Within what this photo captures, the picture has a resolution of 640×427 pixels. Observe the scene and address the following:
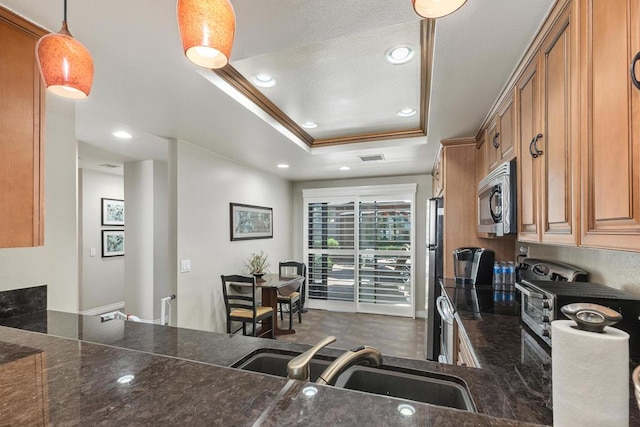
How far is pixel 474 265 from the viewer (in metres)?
2.64

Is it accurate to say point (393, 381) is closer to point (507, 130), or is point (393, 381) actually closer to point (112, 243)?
point (507, 130)

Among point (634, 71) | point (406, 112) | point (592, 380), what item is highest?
point (406, 112)

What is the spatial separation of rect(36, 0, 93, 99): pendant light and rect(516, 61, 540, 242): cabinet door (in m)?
1.85

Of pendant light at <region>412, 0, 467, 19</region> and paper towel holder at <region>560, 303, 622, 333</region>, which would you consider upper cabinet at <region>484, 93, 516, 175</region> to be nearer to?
pendant light at <region>412, 0, 467, 19</region>

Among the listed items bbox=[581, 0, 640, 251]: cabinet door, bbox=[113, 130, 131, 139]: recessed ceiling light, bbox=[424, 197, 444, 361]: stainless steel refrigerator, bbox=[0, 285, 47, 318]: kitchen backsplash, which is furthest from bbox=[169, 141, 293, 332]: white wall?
bbox=[581, 0, 640, 251]: cabinet door

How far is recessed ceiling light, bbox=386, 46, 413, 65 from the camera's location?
1743 millimetres

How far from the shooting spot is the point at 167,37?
1.38 m

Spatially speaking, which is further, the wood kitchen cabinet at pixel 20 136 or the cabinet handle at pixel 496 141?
the cabinet handle at pixel 496 141

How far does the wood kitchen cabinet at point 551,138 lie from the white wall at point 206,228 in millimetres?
→ 2906

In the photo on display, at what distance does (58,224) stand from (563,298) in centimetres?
268

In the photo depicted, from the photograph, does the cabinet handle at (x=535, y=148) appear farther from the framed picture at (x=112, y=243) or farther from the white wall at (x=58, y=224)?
the framed picture at (x=112, y=243)

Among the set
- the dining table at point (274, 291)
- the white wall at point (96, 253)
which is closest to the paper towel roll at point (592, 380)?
the dining table at point (274, 291)

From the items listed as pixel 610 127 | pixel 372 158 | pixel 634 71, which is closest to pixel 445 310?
pixel 610 127

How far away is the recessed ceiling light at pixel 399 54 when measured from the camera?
174 centimetres
